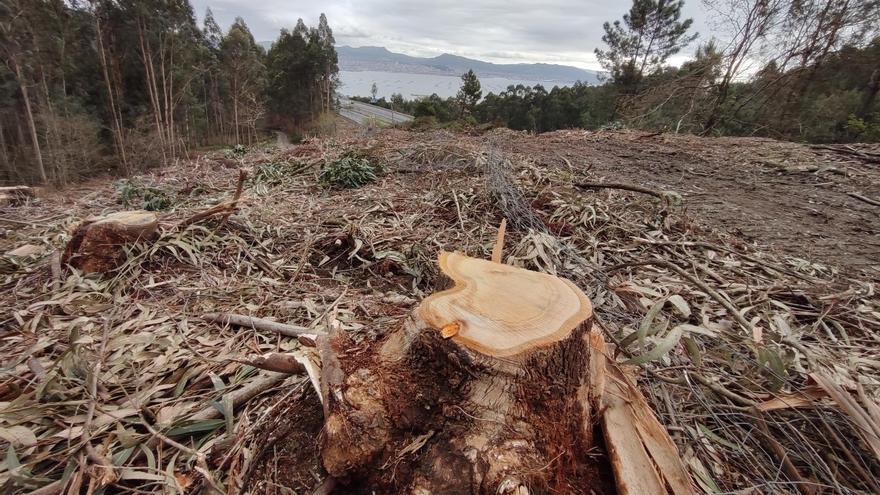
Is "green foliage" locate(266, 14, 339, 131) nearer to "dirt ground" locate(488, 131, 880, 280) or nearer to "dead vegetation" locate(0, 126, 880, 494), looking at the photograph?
"dirt ground" locate(488, 131, 880, 280)

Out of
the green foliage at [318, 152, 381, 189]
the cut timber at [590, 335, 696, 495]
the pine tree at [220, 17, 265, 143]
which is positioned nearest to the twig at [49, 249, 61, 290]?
the green foliage at [318, 152, 381, 189]

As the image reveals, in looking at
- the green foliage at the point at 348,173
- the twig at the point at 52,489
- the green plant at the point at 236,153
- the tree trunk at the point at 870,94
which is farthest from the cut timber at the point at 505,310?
the tree trunk at the point at 870,94

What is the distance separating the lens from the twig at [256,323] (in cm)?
161

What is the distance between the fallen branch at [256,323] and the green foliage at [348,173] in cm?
261

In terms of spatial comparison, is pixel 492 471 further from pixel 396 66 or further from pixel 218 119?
pixel 396 66

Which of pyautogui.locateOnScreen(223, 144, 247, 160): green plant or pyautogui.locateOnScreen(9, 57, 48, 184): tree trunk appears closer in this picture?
pyautogui.locateOnScreen(223, 144, 247, 160): green plant

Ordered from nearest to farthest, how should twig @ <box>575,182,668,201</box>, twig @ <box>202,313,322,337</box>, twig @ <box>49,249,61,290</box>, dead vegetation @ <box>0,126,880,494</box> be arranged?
1. dead vegetation @ <box>0,126,880,494</box>
2. twig @ <box>202,313,322,337</box>
3. twig @ <box>49,249,61,290</box>
4. twig @ <box>575,182,668,201</box>

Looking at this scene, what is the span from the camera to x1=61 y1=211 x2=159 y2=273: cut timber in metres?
2.08

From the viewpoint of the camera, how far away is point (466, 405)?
86cm

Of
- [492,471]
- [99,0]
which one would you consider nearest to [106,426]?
[492,471]

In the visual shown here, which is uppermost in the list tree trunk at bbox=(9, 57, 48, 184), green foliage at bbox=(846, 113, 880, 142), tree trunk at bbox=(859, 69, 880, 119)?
tree trunk at bbox=(859, 69, 880, 119)

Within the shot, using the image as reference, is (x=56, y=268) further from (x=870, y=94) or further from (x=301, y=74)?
(x=301, y=74)

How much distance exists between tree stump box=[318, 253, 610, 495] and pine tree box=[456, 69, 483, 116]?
79.8 ft

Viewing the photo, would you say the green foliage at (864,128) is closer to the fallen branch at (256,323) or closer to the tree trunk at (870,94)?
the tree trunk at (870,94)
